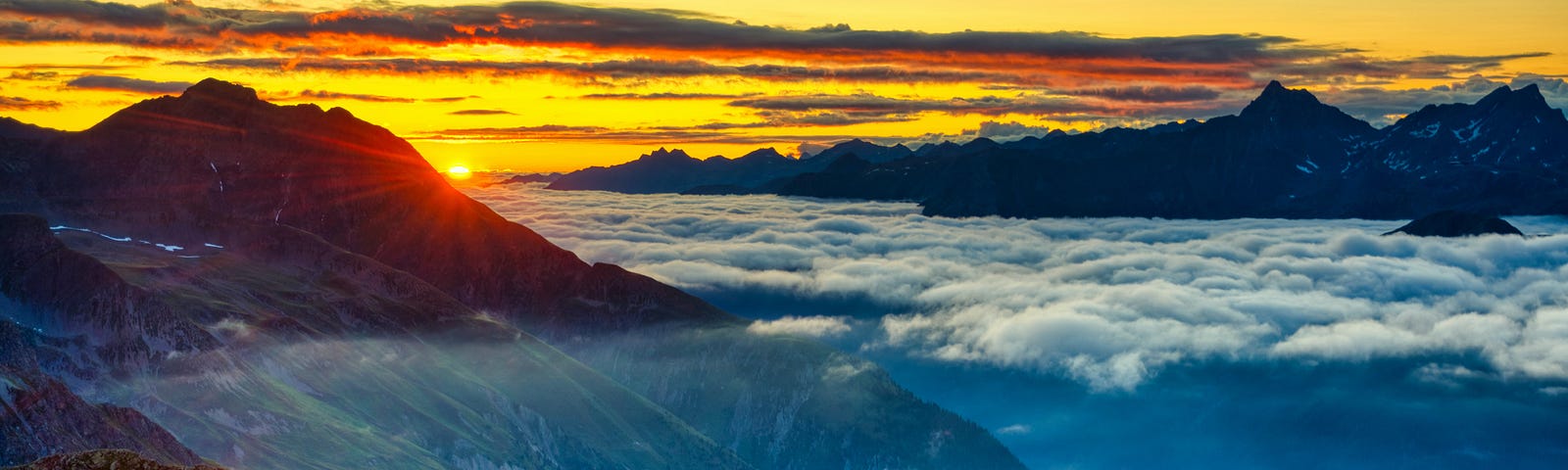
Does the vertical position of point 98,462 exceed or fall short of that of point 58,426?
it exceeds it

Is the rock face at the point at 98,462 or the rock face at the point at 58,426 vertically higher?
the rock face at the point at 98,462

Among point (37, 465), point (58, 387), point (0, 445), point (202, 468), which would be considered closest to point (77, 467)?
point (37, 465)

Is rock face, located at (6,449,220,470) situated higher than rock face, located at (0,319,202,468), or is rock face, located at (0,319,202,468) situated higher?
rock face, located at (6,449,220,470)

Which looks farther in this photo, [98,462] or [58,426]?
[58,426]

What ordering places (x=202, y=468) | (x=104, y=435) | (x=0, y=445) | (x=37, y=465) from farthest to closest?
1. (x=104, y=435)
2. (x=0, y=445)
3. (x=202, y=468)
4. (x=37, y=465)

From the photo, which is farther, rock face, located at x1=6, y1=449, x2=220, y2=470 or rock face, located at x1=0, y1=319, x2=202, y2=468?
rock face, located at x1=0, y1=319, x2=202, y2=468

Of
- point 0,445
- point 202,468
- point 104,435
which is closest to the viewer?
point 202,468

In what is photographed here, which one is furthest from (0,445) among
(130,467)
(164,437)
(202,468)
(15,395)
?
(130,467)

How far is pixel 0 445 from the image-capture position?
165 m

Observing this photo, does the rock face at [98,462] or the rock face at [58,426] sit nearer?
the rock face at [98,462]

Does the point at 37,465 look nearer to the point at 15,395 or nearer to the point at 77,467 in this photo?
the point at 77,467

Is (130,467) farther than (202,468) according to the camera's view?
No

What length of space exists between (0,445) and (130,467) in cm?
12109

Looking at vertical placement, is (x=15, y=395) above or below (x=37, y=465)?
below
